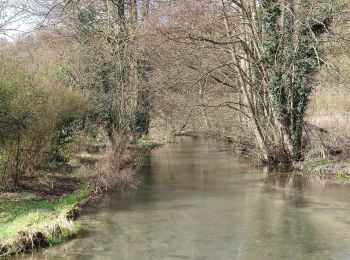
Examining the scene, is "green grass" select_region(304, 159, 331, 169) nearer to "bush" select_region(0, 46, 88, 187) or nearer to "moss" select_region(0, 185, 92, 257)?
"bush" select_region(0, 46, 88, 187)

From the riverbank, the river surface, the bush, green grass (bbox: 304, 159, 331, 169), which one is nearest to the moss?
the riverbank

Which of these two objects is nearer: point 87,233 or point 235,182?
point 87,233

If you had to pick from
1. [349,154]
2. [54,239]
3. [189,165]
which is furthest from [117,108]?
[54,239]

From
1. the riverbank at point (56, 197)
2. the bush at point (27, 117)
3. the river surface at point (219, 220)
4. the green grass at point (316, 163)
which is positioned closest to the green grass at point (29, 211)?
the riverbank at point (56, 197)

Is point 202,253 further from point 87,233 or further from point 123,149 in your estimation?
point 123,149

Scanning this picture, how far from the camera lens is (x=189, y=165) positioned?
21.8m

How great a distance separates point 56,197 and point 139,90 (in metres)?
9.24

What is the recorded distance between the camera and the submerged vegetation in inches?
535

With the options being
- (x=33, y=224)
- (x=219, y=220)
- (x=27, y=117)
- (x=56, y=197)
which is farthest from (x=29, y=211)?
(x=219, y=220)

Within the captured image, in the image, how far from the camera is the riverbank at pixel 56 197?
363 inches

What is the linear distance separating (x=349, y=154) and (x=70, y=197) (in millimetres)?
10687

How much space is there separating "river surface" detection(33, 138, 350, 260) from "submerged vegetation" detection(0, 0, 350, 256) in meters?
0.87

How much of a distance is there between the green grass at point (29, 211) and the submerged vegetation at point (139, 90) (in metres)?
0.03

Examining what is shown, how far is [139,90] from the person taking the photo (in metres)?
21.8
